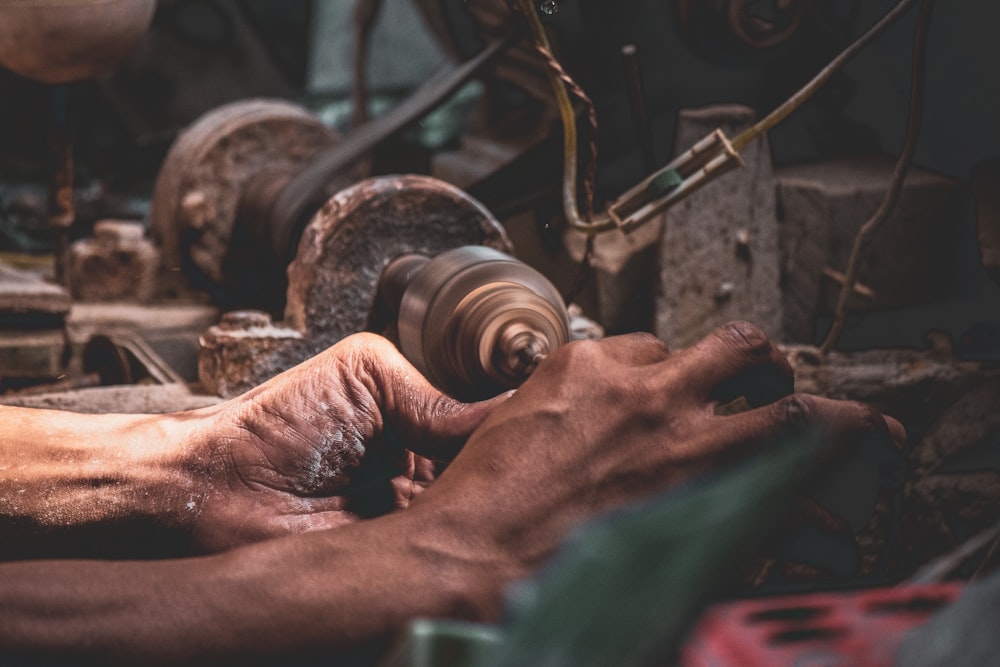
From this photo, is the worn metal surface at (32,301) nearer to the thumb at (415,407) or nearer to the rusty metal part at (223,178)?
the rusty metal part at (223,178)

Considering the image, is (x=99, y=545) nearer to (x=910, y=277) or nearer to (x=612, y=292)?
(x=612, y=292)

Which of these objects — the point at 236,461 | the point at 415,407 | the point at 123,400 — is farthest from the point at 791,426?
the point at 123,400

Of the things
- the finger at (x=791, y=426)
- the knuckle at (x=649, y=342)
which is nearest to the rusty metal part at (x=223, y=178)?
the knuckle at (x=649, y=342)

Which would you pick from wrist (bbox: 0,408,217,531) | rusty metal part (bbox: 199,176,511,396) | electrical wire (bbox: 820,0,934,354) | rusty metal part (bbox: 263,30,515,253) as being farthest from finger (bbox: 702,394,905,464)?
rusty metal part (bbox: 263,30,515,253)

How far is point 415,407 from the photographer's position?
1.79 m

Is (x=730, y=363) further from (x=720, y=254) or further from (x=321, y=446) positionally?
(x=720, y=254)

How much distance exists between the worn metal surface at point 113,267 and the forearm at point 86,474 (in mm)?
2893

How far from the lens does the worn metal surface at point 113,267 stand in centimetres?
448

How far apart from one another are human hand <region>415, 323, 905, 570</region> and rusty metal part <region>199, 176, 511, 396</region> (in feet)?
4.65

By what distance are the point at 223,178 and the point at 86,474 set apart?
10.0 ft

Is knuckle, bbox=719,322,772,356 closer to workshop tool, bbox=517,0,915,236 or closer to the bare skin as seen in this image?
the bare skin

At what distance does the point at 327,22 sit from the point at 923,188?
5.73 meters

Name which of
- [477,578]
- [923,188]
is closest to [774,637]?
[477,578]

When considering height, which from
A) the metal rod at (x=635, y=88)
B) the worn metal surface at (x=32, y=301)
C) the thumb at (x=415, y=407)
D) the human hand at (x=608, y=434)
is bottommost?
the worn metal surface at (x=32, y=301)
